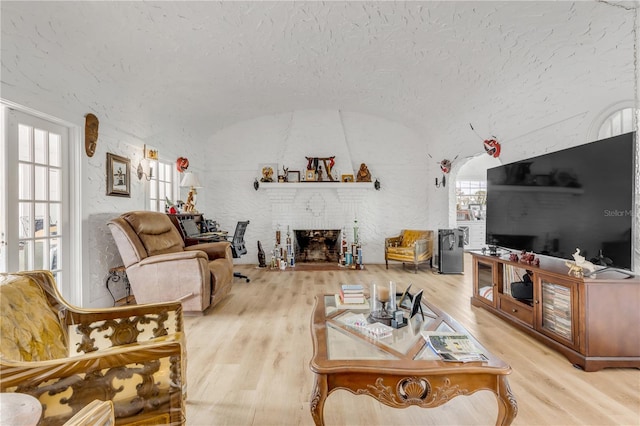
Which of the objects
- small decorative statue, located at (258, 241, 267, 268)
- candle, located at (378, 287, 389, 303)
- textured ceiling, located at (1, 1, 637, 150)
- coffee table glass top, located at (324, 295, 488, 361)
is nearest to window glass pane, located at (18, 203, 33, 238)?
textured ceiling, located at (1, 1, 637, 150)

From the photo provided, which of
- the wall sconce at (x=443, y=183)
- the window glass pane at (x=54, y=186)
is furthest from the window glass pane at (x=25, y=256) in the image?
the wall sconce at (x=443, y=183)

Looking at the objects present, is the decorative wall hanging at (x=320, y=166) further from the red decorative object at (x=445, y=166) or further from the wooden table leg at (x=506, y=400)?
the wooden table leg at (x=506, y=400)

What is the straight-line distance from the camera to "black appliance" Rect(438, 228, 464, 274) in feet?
16.3

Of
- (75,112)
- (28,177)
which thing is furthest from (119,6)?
(28,177)

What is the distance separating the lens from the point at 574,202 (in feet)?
7.57

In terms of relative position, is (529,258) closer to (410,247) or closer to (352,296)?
(352,296)

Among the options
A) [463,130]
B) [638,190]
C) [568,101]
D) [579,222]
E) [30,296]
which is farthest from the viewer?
[463,130]

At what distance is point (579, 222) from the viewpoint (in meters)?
2.26

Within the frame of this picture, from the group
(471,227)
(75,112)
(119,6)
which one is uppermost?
(119,6)

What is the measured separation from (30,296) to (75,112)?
2.49 meters

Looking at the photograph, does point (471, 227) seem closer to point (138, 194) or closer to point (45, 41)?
point (138, 194)

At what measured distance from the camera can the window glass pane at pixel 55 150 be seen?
282 cm

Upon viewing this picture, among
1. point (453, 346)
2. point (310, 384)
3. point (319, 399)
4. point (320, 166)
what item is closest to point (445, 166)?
point (320, 166)

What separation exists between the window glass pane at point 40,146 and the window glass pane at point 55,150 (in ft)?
0.21
